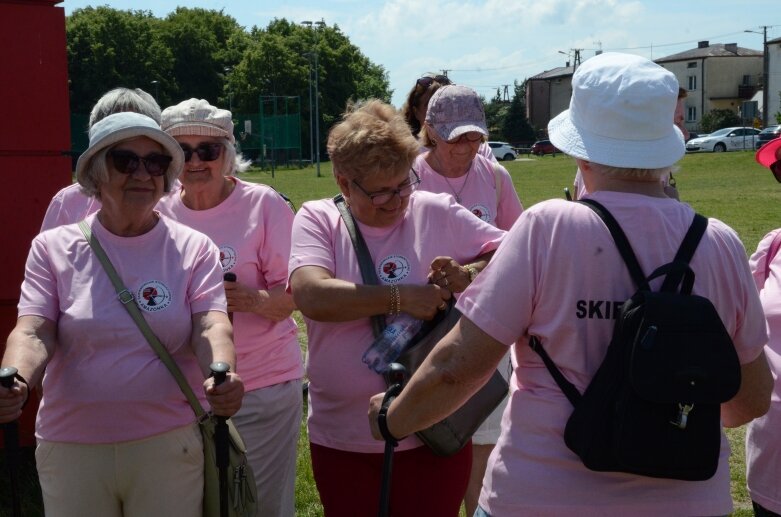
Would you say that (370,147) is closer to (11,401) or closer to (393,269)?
(393,269)

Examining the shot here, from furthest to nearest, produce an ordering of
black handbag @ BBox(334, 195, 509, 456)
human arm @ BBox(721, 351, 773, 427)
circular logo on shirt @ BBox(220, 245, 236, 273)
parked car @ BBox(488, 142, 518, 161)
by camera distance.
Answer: parked car @ BBox(488, 142, 518, 161)
circular logo on shirt @ BBox(220, 245, 236, 273)
black handbag @ BBox(334, 195, 509, 456)
human arm @ BBox(721, 351, 773, 427)

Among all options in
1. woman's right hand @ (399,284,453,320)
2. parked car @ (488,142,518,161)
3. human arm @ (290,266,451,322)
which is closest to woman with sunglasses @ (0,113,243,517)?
human arm @ (290,266,451,322)

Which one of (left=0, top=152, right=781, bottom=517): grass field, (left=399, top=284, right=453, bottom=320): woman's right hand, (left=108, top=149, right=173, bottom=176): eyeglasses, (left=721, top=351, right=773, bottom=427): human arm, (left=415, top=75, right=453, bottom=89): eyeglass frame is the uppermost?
(left=415, top=75, right=453, bottom=89): eyeglass frame

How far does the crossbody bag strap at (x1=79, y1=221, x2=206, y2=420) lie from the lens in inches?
122

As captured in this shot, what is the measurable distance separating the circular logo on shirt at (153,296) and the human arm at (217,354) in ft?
0.37

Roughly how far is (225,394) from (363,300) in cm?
55

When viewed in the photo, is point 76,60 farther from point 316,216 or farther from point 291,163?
point 316,216

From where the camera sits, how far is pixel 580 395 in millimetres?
2248

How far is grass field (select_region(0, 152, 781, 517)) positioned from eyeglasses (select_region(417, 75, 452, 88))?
7.68 ft

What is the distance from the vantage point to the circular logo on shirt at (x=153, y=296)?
123 inches

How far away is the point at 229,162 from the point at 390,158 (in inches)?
42.0

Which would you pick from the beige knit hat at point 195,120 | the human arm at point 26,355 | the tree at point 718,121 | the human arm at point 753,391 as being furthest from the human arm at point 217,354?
the tree at point 718,121

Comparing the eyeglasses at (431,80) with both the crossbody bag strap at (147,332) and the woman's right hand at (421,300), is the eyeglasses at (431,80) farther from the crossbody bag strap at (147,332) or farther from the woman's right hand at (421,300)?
the crossbody bag strap at (147,332)

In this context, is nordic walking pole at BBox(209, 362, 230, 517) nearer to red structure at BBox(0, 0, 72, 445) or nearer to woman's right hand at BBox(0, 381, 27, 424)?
woman's right hand at BBox(0, 381, 27, 424)
